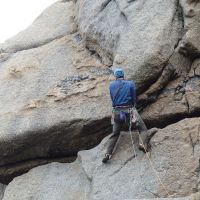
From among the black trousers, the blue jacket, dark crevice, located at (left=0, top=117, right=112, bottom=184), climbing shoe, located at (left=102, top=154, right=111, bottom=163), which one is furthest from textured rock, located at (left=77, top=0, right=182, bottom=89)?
climbing shoe, located at (left=102, top=154, right=111, bottom=163)

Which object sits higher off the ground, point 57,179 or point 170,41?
point 170,41

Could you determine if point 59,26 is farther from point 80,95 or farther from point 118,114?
point 118,114

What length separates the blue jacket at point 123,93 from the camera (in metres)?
14.9

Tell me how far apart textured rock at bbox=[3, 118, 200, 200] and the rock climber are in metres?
0.32

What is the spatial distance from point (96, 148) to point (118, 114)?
177 centimetres

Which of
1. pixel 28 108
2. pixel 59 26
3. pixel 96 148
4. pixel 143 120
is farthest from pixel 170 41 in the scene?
pixel 59 26

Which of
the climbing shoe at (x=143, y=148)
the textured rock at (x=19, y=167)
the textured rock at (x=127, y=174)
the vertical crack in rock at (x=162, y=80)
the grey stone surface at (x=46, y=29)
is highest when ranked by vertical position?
the grey stone surface at (x=46, y=29)

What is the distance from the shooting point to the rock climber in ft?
49.0

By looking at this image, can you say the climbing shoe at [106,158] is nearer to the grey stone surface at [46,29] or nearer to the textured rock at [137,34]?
the textured rock at [137,34]

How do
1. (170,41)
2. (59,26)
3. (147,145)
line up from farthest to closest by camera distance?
(59,26) < (170,41) < (147,145)

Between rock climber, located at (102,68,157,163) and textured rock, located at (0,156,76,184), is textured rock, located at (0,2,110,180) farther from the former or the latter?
rock climber, located at (102,68,157,163)

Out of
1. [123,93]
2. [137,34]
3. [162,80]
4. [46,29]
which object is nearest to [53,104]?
[123,93]

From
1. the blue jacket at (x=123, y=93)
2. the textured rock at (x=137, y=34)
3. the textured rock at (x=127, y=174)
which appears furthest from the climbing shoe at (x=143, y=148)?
the textured rock at (x=137, y=34)

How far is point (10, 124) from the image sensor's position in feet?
57.1
